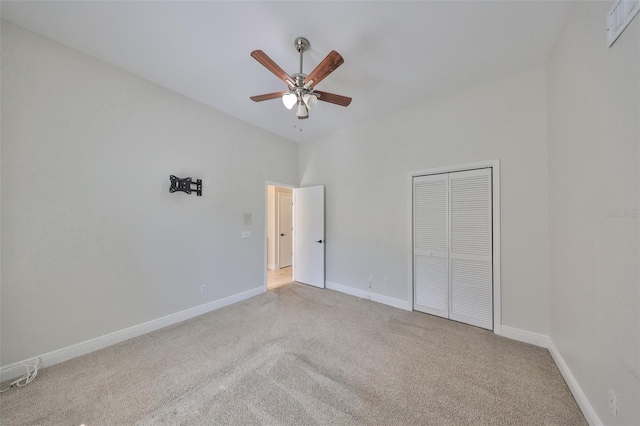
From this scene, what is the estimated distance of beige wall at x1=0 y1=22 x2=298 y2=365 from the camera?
1.96 metres

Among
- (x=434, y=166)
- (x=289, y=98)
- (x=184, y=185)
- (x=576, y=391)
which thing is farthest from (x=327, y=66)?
(x=576, y=391)

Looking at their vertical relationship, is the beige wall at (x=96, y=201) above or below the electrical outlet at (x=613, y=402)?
above

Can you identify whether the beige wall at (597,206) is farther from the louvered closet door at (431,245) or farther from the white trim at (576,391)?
the louvered closet door at (431,245)

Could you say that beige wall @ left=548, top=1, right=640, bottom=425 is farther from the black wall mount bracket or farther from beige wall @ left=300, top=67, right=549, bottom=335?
the black wall mount bracket

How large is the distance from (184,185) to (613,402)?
4201 mm

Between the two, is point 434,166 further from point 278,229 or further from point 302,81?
point 278,229

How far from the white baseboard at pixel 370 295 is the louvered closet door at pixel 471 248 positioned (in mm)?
659

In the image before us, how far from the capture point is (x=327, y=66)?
6.04 ft

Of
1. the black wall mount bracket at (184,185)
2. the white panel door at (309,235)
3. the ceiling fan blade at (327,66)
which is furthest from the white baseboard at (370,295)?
the ceiling fan blade at (327,66)

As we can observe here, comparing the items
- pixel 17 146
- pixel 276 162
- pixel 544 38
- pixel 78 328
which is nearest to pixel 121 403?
pixel 78 328

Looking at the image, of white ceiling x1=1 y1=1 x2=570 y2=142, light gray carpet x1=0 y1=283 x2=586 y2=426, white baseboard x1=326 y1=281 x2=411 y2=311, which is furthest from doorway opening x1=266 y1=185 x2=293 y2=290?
white ceiling x1=1 y1=1 x2=570 y2=142

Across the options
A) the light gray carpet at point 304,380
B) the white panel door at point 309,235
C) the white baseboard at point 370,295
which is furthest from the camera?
the white panel door at point 309,235

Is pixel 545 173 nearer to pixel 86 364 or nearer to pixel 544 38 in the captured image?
pixel 544 38

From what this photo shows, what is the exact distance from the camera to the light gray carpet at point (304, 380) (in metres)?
1.57
